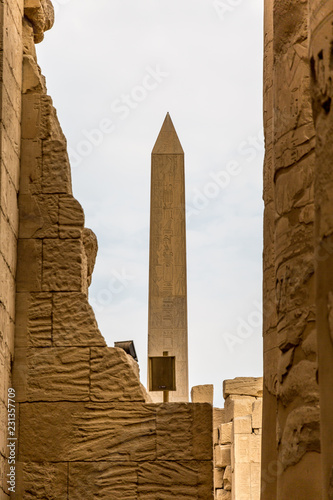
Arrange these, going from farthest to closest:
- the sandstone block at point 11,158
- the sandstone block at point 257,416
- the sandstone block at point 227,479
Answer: the sandstone block at point 227,479, the sandstone block at point 257,416, the sandstone block at point 11,158

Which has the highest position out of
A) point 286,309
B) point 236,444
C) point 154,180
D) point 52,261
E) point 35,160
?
point 154,180

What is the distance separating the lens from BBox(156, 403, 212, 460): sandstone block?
8078 mm

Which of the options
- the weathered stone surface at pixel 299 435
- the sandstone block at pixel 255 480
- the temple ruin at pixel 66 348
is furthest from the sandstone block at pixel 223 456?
the weathered stone surface at pixel 299 435

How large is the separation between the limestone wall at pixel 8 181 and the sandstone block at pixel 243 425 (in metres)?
8.58

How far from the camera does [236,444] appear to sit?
16.1 m

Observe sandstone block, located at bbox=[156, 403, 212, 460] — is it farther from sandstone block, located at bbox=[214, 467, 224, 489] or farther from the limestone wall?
sandstone block, located at bbox=[214, 467, 224, 489]

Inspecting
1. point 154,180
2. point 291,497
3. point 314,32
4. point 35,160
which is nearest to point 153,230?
point 154,180

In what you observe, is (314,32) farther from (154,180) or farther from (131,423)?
(154,180)

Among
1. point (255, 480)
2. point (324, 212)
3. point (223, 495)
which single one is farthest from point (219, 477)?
point (324, 212)

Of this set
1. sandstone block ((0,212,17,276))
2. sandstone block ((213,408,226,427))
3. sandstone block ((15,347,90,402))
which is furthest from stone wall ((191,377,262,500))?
sandstone block ((0,212,17,276))

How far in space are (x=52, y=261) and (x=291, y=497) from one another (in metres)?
4.29

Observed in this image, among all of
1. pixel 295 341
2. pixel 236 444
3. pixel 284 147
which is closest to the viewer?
pixel 295 341

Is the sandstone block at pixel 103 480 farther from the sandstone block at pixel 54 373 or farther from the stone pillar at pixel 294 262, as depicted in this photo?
the stone pillar at pixel 294 262

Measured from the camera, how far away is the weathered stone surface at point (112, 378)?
8258mm
